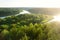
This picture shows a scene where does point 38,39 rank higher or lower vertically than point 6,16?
lower

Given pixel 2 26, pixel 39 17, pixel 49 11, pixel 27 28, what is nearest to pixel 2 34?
pixel 2 26

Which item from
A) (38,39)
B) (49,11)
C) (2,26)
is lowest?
(38,39)

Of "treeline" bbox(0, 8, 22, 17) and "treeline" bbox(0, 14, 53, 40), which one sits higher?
"treeline" bbox(0, 8, 22, 17)

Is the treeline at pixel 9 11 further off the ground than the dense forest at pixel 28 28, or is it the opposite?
the treeline at pixel 9 11

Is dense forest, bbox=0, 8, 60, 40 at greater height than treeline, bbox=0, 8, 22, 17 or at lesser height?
lesser

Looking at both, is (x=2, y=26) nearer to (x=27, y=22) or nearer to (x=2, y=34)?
(x=2, y=34)

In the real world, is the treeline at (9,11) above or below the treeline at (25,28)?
above
